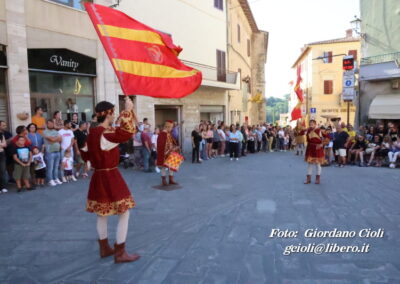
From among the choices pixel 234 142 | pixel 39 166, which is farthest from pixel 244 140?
pixel 39 166

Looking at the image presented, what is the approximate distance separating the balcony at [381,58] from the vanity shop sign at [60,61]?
14.9 m

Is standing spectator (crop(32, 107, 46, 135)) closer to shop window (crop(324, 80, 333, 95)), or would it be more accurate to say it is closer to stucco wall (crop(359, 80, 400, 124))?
→ stucco wall (crop(359, 80, 400, 124))

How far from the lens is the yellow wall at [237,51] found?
77.1 ft

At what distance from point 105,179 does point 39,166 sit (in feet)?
18.2

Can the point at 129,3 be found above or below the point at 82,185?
above

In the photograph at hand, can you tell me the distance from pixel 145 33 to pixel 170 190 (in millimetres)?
4152

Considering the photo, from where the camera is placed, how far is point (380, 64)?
17.8 metres

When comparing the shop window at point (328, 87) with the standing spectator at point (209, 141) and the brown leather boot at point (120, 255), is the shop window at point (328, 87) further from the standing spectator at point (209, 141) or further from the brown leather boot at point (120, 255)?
the brown leather boot at point (120, 255)

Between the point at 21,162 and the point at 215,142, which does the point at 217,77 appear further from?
the point at 21,162

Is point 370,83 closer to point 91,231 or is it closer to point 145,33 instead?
point 145,33

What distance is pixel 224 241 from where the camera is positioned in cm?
471

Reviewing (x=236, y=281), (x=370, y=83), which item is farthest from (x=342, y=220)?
(x=370, y=83)

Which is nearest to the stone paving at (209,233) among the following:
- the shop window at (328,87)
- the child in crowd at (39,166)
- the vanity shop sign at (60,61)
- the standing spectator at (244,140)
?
the child in crowd at (39,166)

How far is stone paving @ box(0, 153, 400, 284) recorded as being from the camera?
12.3 feet
